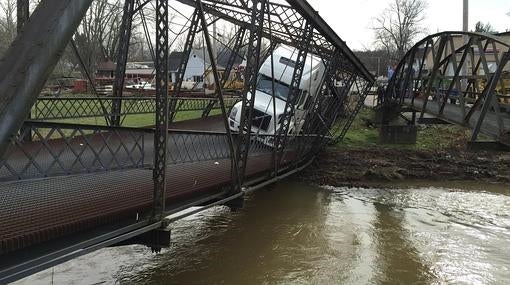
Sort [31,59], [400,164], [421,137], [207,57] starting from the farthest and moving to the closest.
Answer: [207,57] → [421,137] → [400,164] → [31,59]

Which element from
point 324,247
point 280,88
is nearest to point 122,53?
point 324,247

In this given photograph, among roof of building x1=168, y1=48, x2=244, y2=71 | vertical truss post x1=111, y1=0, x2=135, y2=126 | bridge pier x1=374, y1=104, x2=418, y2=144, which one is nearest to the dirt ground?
bridge pier x1=374, y1=104, x2=418, y2=144

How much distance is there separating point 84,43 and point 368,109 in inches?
742

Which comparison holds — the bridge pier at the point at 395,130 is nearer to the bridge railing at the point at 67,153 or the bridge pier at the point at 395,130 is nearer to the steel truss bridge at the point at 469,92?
the steel truss bridge at the point at 469,92

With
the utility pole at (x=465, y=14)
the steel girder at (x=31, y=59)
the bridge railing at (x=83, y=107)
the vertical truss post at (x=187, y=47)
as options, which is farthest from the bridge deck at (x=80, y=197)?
the utility pole at (x=465, y=14)

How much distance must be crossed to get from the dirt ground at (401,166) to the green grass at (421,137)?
107 cm

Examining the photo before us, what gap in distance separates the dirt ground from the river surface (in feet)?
7.12

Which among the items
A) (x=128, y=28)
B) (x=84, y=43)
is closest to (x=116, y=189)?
(x=128, y=28)

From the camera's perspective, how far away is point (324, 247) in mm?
9664

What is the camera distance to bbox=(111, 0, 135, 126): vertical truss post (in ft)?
29.4

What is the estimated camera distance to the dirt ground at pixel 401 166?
16.4 m

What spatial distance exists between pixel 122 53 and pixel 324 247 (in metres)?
5.60

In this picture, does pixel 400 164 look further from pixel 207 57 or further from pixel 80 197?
pixel 207 57

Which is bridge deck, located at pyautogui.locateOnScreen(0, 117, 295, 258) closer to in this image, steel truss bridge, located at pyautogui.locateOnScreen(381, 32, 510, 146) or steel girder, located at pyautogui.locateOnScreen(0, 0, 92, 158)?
steel girder, located at pyautogui.locateOnScreen(0, 0, 92, 158)
